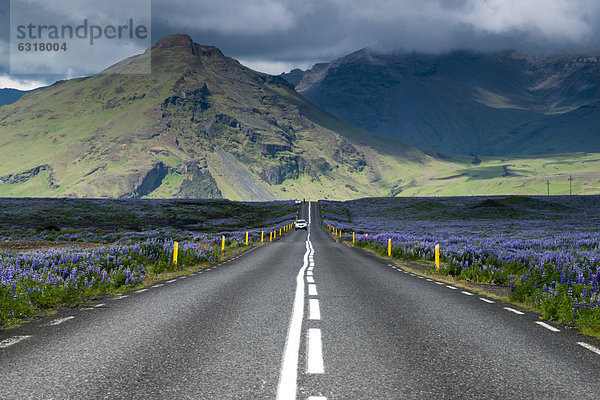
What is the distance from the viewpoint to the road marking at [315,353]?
5539mm

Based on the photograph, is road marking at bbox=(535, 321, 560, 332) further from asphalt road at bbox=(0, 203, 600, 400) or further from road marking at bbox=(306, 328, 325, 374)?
road marking at bbox=(306, 328, 325, 374)

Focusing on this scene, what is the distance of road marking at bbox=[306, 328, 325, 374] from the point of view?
Answer: 18.2 ft

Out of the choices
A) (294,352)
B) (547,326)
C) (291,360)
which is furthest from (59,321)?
(547,326)

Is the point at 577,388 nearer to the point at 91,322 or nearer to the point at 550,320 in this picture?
the point at 550,320

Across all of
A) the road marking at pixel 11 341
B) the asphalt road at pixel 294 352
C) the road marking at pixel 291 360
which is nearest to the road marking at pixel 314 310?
the asphalt road at pixel 294 352

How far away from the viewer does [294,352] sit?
621cm

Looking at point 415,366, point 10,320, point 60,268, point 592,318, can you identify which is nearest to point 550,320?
point 592,318

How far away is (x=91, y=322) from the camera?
8.04 meters

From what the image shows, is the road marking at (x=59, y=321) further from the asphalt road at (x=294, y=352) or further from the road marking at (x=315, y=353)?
the road marking at (x=315, y=353)

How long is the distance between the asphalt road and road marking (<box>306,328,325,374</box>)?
23 mm

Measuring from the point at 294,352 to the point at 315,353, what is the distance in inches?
10.7

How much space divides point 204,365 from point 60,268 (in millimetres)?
7819

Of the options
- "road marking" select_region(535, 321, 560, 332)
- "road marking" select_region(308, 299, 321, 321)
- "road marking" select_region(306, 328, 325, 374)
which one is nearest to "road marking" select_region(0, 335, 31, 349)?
"road marking" select_region(306, 328, 325, 374)

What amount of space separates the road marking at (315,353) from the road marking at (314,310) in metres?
0.99
